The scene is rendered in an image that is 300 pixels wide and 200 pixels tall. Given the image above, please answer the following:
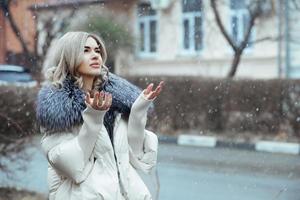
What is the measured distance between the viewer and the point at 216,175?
10.6 metres

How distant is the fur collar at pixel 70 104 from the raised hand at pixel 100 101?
22 cm

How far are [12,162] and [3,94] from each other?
768 millimetres

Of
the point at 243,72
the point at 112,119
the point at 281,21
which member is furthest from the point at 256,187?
the point at 243,72

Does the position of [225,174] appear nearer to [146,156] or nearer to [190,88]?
[190,88]

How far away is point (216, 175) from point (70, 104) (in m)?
7.51

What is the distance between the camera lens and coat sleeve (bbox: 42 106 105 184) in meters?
3.11

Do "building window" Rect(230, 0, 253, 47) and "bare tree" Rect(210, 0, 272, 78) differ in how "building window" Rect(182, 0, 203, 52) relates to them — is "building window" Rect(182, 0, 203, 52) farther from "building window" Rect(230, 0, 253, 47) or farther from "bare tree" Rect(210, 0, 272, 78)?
"bare tree" Rect(210, 0, 272, 78)

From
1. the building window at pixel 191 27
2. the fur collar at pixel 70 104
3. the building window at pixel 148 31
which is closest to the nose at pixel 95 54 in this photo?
the fur collar at pixel 70 104

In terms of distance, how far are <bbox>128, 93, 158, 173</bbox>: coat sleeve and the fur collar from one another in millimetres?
78

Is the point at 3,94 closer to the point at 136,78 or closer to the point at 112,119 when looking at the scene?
the point at 112,119

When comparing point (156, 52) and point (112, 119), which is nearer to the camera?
point (112, 119)

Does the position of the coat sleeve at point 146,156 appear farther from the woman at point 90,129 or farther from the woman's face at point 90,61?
the woman's face at point 90,61

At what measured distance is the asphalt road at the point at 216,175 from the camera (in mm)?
8727

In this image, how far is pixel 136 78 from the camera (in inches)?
636
